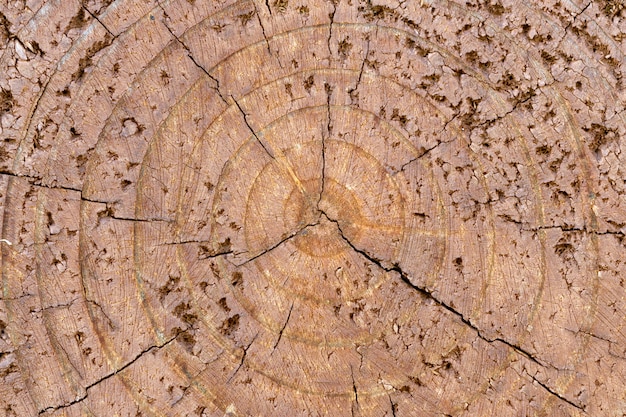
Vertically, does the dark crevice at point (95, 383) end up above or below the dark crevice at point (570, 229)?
below

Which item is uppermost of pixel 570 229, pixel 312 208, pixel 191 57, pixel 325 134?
pixel 191 57

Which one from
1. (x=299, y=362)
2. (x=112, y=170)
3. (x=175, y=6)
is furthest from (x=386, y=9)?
(x=299, y=362)

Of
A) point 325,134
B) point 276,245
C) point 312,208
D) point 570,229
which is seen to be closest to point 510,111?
point 570,229

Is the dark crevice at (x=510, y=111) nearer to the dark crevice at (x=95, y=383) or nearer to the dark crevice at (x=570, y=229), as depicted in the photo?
the dark crevice at (x=570, y=229)

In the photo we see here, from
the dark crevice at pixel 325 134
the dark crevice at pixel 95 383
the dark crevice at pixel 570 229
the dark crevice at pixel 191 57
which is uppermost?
the dark crevice at pixel 191 57

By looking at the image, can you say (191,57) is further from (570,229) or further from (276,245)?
(570,229)

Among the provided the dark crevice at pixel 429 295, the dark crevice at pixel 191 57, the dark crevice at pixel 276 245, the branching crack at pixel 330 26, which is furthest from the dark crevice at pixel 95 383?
the branching crack at pixel 330 26

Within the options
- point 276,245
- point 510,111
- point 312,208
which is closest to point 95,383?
point 276,245

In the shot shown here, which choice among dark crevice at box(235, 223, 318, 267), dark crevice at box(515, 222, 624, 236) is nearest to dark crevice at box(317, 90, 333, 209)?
dark crevice at box(235, 223, 318, 267)

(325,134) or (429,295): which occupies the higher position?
(325,134)

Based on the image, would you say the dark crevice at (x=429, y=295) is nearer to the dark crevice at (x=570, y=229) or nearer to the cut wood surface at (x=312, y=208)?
the cut wood surface at (x=312, y=208)

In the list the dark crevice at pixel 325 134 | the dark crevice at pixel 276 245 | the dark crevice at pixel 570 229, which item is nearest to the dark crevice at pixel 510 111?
the dark crevice at pixel 570 229
